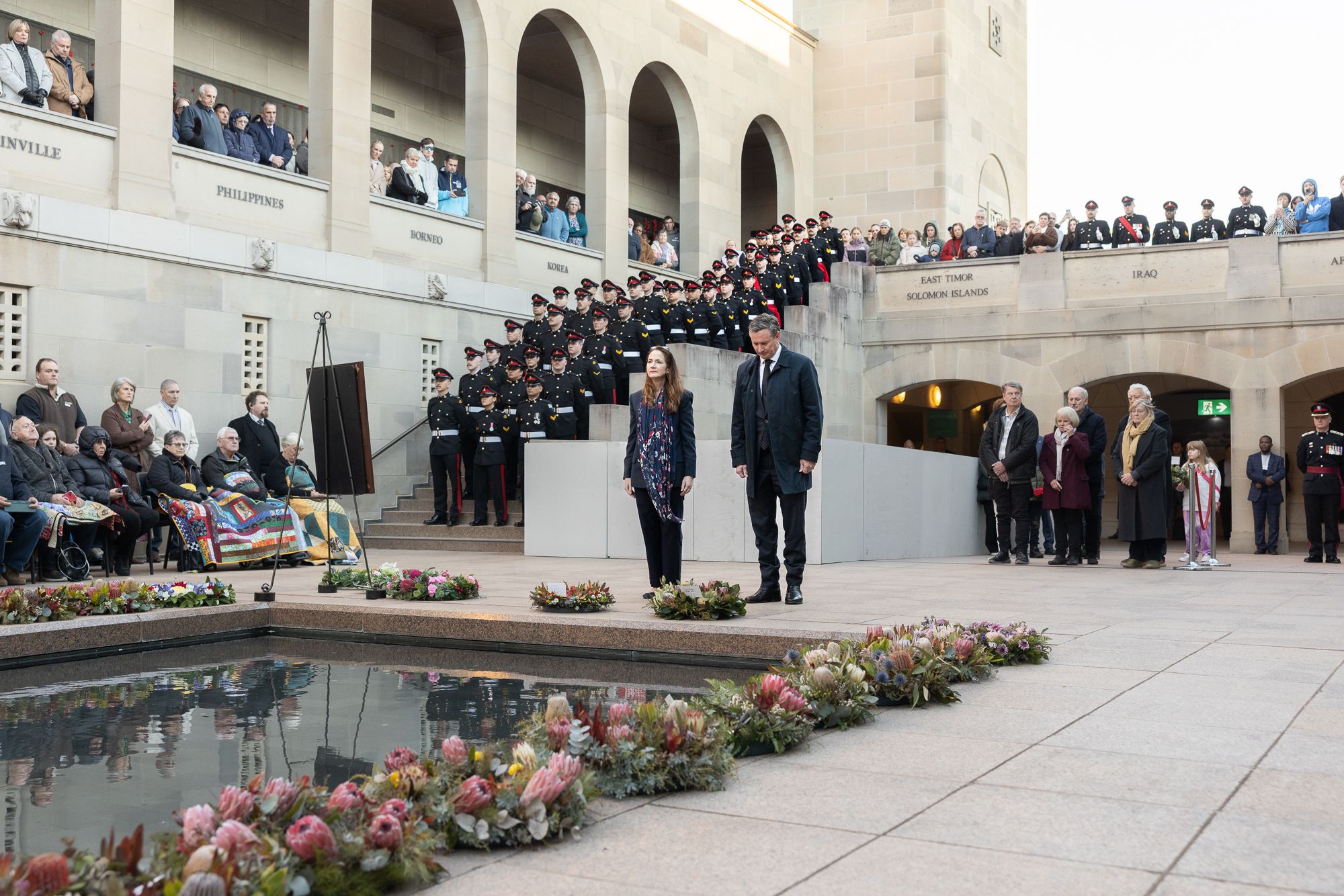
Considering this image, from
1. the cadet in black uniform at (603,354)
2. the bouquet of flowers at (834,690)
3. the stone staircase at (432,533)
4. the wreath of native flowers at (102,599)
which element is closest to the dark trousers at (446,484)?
the stone staircase at (432,533)

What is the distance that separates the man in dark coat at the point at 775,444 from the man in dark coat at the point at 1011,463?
19.5ft

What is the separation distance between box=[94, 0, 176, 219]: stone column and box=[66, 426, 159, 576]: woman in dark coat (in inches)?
166

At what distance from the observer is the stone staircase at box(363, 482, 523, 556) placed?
16656 millimetres

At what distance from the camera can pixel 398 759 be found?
3.60 meters

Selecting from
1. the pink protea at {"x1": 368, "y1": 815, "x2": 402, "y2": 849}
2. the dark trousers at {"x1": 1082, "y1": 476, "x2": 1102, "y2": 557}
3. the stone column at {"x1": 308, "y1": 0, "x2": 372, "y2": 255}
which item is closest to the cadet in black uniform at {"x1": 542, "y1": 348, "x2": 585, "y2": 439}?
the stone column at {"x1": 308, "y1": 0, "x2": 372, "y2": 255}

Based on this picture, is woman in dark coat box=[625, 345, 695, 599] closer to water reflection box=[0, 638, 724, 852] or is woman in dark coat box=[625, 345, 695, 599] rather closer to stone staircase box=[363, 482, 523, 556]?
water reflection box=[0, 638, 724, 852]

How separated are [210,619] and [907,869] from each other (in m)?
6.78

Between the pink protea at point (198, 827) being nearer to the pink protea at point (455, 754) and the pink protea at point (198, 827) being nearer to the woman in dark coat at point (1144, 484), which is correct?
the pink protea at point (455, 754)

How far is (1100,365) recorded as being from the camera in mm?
21906

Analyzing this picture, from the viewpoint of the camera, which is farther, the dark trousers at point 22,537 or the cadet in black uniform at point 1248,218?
the cadet in black uniform at point 1248,218

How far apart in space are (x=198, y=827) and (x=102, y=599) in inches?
236

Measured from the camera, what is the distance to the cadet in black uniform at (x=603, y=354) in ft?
57.3

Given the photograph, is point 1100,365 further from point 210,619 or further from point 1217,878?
point 1217,878

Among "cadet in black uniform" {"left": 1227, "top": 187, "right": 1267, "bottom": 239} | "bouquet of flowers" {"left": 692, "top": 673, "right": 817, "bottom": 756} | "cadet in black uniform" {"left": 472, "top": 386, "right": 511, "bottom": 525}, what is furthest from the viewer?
"cadet in black uniform" {"left": 1227, "top": 187, "right": 1267, "bottom": 239}
